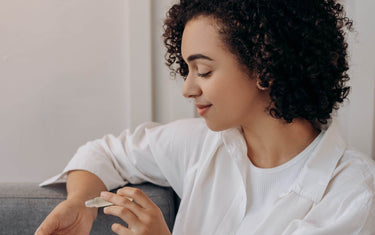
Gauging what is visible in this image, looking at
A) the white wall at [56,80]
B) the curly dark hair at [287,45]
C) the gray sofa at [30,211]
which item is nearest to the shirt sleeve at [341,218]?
the curly dark hair at [287,45]

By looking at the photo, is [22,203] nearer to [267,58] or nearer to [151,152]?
[151,152]

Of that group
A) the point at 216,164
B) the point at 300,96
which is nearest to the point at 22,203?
the point at 216,164

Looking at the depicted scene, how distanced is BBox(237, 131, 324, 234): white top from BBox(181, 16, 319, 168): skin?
23 millimetres

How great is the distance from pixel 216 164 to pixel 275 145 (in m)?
0.18

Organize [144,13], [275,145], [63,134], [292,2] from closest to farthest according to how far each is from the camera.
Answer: [292,2]
[275,145]
[144,13]
[63,134]

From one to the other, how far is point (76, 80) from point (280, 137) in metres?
0.75

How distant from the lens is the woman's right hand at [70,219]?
104 centimetres

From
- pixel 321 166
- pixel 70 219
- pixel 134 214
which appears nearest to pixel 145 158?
pixel 70 219

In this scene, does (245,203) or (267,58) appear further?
(245,203)

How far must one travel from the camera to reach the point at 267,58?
965 mm

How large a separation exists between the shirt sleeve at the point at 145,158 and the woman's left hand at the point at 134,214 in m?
0.37

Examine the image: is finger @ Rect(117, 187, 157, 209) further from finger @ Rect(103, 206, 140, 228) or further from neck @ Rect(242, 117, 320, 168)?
neck @ Rect(242, 117, 320, 168)

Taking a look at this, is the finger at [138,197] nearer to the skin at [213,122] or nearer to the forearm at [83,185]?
the skin at [213,122]

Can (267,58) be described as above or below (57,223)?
above
